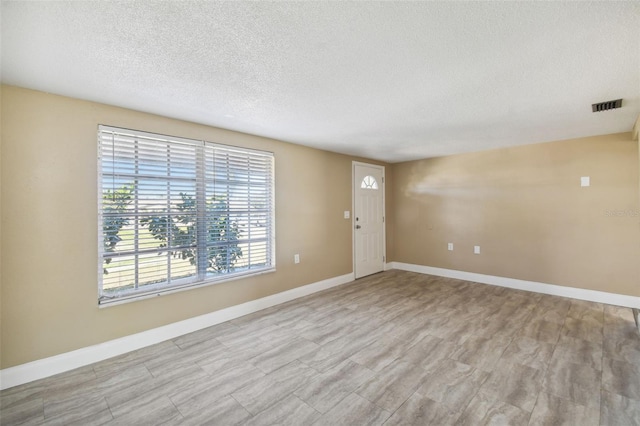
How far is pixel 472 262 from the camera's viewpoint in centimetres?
483

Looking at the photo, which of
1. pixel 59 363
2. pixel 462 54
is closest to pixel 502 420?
pixel 462 54

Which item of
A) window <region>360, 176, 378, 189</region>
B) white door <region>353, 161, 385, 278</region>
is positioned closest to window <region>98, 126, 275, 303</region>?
white door <region>353, 161, 385, 278</region>

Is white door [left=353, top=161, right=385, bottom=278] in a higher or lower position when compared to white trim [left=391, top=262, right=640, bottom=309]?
higher

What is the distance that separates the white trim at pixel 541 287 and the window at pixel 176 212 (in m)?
3.33

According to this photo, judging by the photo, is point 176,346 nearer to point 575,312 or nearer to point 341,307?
point 341,307

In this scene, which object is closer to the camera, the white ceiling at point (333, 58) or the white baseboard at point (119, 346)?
the white ceiling at point (333, 58)

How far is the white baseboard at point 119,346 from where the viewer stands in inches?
83.0

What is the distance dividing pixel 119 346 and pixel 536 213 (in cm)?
554

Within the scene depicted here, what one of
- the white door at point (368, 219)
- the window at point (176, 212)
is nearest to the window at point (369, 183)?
the white door at point (368, 219)

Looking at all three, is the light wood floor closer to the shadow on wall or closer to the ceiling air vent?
the shadow on wall

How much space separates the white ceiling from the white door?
225 cm

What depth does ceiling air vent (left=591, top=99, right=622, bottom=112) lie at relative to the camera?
2521mm

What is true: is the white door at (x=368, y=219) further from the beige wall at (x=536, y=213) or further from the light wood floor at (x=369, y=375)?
the light wood floor at (x=369, y=375)

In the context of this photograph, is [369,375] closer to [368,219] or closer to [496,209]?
[368,219]
